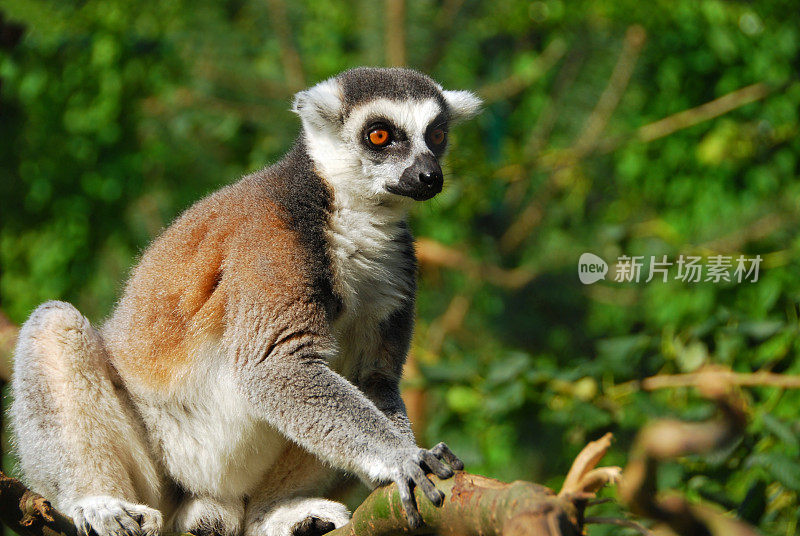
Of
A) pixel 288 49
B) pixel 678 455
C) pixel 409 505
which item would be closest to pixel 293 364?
pixel 409 505

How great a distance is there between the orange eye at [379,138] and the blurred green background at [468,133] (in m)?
2.39

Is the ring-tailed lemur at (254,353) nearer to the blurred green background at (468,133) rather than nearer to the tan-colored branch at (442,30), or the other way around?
the blurred green background at (468,133)

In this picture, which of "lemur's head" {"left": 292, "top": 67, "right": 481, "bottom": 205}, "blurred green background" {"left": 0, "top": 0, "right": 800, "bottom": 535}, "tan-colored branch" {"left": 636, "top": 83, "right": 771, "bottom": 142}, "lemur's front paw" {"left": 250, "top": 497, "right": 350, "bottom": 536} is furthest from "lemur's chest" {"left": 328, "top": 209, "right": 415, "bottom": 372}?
"tan-colored branch" {"left": 636, "top": 83, "right": 771, "bottom": 142}

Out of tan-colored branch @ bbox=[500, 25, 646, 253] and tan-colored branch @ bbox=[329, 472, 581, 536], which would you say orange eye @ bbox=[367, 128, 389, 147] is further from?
tan-colored branch @ bbox=[500, 25, 646, 253]

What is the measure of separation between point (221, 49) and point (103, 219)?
74.2 inches

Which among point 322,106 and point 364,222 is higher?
point 322,106

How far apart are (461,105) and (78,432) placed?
213 cm

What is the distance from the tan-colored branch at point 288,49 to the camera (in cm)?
592

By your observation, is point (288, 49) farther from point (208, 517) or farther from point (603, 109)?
point (208, 517)

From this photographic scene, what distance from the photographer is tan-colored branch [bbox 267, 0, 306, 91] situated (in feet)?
19.4

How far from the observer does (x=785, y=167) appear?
604cm

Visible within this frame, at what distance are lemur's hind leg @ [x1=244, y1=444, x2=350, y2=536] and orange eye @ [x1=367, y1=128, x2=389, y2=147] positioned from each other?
1.23m

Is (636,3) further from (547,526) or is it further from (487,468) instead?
(547,526)

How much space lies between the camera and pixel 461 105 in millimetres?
3645
